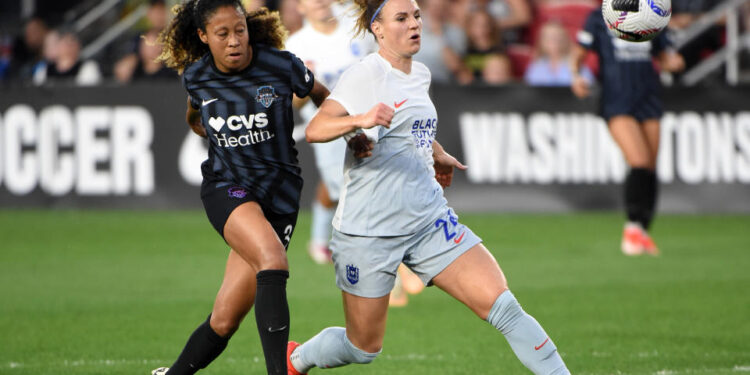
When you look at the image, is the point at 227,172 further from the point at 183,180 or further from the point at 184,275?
the point at 183,180

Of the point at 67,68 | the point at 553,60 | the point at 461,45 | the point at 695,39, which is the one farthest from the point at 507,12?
the point at 67,68

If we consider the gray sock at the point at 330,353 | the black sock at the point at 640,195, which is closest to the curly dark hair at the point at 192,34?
the gray sock at the point at 330,353

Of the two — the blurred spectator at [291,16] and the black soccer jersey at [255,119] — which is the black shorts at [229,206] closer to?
the black soccer jersey at [255,119]

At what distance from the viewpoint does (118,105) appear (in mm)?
14742

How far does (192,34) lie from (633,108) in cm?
670

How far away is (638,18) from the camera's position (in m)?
7.08

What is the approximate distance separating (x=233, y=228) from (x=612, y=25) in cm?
334

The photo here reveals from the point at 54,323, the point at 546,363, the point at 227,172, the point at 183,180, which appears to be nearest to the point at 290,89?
the point at 227,172

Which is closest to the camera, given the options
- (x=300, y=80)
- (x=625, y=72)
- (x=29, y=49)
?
(x=300, y=80)

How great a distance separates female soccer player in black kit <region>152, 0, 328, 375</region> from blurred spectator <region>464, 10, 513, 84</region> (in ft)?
37.2

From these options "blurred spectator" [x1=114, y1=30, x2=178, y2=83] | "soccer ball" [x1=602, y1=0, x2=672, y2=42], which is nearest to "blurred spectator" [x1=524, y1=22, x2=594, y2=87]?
"blurred spectator" [x1=114, y1=30, x2=178, y2=83]

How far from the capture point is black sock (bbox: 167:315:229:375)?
539 cm

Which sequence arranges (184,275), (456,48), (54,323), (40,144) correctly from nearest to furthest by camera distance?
(54,323) < (184,275) < (40,144) < (456,48)

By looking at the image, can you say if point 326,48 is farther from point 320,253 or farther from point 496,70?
point 496,70
